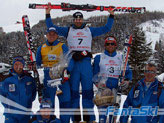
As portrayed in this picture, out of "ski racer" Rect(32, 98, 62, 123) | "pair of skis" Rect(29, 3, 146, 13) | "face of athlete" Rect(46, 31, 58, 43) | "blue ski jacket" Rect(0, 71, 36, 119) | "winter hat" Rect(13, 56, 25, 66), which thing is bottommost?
"ski racer" Rect(32, 98, 62, 123)

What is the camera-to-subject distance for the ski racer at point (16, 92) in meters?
4.65

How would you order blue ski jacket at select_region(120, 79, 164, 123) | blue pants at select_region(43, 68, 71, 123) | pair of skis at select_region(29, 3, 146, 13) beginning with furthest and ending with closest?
pair of skis at select_region(29, 3, 146, 13), blue pants at select_region(43, 68, 71, 123), blue ski jacket at select_region(120, 79, 164, 123)

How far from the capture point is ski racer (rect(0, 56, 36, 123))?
15.3 ft

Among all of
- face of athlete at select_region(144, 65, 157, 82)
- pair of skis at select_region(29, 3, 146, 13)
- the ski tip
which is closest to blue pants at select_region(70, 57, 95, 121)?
face of athlete at select_region(144, 65, 157, 82)

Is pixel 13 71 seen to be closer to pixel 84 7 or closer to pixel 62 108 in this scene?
pixel 62 108

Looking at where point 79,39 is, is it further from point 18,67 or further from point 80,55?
point 18,67

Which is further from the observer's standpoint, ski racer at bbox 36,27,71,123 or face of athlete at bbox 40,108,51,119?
ski racer at bbox 36,27,71,123

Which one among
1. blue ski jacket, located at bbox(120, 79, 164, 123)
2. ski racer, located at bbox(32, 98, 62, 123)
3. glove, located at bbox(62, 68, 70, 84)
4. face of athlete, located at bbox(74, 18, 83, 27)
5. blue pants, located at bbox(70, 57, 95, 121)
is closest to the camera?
blue ski jacket, located at bbox(120, 79, 164, 123)

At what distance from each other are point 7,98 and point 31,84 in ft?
2.11

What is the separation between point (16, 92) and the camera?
4652mm

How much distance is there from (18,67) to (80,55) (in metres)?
1.53

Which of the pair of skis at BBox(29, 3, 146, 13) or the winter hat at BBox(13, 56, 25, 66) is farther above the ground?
the pair of skis at BBox(29, 3, 146, 13)

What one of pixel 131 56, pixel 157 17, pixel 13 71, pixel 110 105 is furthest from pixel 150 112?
pixel 157 17

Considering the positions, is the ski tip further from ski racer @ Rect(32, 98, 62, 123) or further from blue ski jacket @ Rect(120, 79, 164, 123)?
blue ski jacket @ Rect(120, 79, 164, 123)
